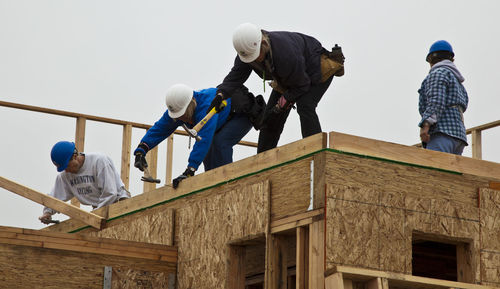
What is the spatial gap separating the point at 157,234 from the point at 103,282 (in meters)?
0.92

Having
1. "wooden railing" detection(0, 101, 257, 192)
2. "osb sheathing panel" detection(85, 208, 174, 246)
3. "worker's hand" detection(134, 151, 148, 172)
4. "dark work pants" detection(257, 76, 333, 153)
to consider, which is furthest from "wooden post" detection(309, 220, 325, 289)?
"wooden railing" detection(0, 101, 257, 192)

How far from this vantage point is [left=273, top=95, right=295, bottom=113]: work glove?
9219 mm

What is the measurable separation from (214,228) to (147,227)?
1259mm

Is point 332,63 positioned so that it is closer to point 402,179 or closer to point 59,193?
point 402,179

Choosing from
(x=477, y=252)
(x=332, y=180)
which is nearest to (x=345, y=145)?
(x=332, y=180)

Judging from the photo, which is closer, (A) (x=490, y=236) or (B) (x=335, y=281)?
(B) (x=335, y=281)

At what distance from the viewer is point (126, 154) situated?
47.6 feet

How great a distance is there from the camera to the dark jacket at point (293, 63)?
9000 millimetres

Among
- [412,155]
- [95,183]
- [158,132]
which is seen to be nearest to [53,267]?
[158,132]

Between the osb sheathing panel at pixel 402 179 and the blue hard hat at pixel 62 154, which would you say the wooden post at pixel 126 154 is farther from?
the osb sheathing panel at pixel 402 179

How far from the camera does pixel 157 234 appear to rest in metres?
9.67

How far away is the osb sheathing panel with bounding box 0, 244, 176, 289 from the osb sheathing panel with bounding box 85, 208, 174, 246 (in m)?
0.49

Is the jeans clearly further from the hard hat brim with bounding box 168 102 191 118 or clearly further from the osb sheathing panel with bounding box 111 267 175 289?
the osb sheathing panel with bounding box 111 267 175 289

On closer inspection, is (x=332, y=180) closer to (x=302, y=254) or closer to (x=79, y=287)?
(x=302, y=254)
